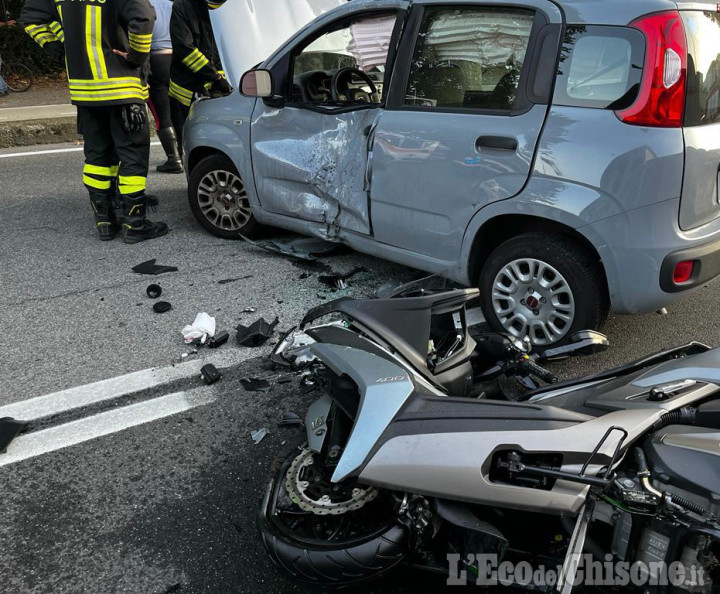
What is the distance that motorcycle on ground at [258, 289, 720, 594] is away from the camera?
69.4 inches

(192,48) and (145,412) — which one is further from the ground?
(192,48)

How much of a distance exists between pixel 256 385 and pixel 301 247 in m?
1.99

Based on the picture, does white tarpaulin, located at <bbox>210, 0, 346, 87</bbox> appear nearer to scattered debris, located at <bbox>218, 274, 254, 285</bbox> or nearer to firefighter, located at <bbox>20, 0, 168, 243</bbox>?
firefighter, located at <bbox>20, 0, 168, 243</bbox>

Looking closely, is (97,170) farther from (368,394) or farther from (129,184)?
(368,394)

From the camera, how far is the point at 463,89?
146 inches

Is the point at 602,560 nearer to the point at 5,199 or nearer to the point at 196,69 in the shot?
the point at 196,69

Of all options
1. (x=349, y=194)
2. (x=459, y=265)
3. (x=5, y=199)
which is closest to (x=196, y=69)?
(x=5, y=199)

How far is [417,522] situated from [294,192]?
126 inches

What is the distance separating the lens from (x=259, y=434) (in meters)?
3.07

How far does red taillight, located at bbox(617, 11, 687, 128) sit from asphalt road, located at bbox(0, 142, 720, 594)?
1.35 m

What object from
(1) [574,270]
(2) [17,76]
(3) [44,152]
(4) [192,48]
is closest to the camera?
(1) [574,270]

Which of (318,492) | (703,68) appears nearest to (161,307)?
(318,492)

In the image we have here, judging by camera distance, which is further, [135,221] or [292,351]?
[135,221]

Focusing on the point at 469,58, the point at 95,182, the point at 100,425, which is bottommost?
the point at 100,425
